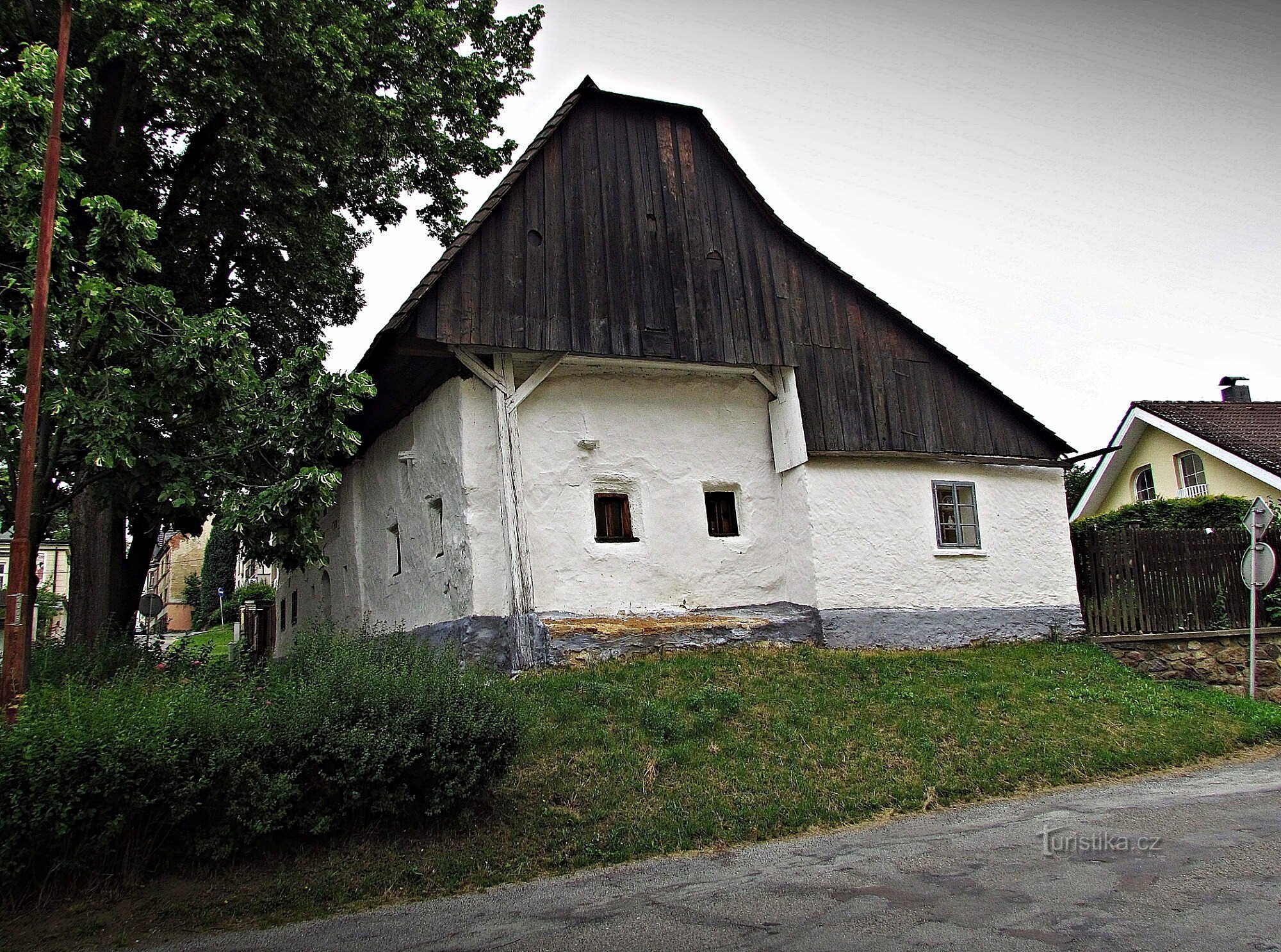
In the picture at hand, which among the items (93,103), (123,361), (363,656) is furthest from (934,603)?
(93,103)

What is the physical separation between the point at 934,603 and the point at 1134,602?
3875 millimetres

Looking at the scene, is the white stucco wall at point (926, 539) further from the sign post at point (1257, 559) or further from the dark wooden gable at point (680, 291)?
the sign post at point (1257, 559)

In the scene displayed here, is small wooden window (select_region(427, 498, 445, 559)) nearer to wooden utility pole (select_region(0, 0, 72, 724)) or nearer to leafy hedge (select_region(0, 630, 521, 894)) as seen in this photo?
leafy hedge (select_region(0, 630, 521, 894))

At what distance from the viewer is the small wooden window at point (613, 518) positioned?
1377 cm

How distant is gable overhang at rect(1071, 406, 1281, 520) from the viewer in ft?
75.8

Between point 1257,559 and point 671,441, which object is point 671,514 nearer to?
point 671,441

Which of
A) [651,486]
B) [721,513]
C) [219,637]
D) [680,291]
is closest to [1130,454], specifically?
[721,513]

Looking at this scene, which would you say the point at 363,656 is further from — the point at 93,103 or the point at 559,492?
the point at 93,103

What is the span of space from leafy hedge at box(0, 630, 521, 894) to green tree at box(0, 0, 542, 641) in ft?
8.87

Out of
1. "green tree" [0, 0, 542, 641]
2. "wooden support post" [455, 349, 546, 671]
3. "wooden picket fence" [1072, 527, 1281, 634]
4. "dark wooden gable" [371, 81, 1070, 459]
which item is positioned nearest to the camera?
"green tree" [0, 0, 542, 641]

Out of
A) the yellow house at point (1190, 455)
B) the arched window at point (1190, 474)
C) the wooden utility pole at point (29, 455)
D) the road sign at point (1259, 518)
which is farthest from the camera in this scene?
the arched window at point (1190, 474)

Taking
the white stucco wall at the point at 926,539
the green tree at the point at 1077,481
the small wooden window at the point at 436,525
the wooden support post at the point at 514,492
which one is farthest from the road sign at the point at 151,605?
the green tree at the point at 1077,481

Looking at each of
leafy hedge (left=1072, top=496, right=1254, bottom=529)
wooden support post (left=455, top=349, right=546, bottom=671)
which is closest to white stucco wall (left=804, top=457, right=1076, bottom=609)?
wooden support post (left=455, top=349, right=546, bottom=671)

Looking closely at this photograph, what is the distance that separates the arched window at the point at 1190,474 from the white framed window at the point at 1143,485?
1.13 m
